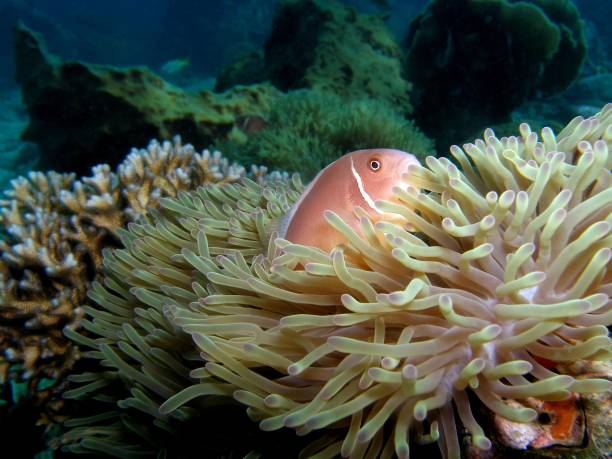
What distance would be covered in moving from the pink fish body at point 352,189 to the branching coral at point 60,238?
67.7 inches

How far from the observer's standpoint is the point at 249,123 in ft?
22.4

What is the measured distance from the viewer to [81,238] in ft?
11.0

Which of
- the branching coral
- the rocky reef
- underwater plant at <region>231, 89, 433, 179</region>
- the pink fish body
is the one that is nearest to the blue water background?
the rocky reef

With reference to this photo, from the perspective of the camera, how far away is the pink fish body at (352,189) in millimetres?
1779

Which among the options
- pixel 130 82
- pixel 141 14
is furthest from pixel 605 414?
pixel 141 14

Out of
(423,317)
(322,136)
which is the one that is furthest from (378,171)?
(322,136)

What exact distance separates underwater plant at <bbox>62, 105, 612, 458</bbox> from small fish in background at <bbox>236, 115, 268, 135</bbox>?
5.00 metres

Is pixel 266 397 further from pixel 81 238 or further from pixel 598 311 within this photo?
pixel 81 238

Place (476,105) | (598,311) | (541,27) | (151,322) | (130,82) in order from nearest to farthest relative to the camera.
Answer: (598,311)
(151,322)
(130,82)
(541,27)
(476,105)

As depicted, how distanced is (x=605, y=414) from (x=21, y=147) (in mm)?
15211

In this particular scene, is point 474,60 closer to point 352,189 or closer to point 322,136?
point 322,136

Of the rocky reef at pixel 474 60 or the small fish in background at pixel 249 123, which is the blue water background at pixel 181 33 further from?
the small fish in background at pixel 249 123

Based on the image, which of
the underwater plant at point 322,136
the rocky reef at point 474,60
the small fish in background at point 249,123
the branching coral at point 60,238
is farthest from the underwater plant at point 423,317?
the rocky reef at point 474,60

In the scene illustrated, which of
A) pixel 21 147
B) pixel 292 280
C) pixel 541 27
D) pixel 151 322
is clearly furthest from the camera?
pixel 21 147
